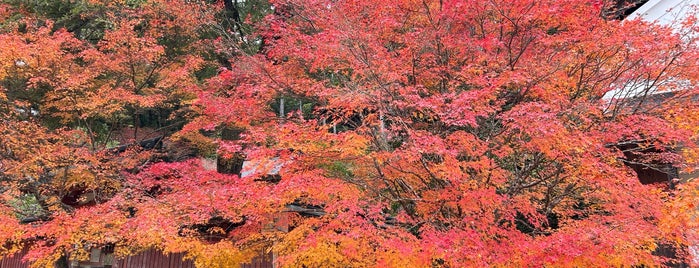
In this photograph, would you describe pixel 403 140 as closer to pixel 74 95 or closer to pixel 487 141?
pixel 487 141

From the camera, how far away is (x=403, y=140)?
891cm

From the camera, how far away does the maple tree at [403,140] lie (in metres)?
7.18

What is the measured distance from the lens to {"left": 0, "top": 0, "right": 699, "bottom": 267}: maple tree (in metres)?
7.18

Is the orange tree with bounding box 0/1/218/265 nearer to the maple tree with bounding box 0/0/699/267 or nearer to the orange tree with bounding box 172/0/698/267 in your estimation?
the maple tree with bounding box 0/0/699/267

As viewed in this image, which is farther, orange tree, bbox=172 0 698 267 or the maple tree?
the maple tree

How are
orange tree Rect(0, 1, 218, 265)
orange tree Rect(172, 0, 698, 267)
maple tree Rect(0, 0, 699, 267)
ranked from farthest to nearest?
orange tree Rect(0, 1, 218, 265) → maple tree Rect(0, 0, 699, 267) → orange tree Rect(172, 0, 698, 267)

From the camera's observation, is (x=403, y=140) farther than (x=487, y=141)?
Yes

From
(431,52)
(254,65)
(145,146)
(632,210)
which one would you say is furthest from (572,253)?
(145,146)

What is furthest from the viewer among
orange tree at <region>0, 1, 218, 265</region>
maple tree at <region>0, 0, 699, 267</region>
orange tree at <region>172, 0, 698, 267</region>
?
orange tree at <region>0, 1, 218, 265</region>

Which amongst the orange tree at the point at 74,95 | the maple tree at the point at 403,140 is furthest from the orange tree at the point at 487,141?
the orange tree at the point at 74,95

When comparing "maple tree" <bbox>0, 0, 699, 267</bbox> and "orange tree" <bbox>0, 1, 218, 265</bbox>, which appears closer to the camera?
"maple tree" <bbox>0, 0, 699, 267</bbox>

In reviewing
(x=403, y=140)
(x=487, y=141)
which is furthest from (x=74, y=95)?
(x=487, y=141)

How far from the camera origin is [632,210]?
7434 mm

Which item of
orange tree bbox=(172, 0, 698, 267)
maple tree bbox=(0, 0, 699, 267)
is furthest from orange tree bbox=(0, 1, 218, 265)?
orange tree bbox=(172, 0, 698, 267)
